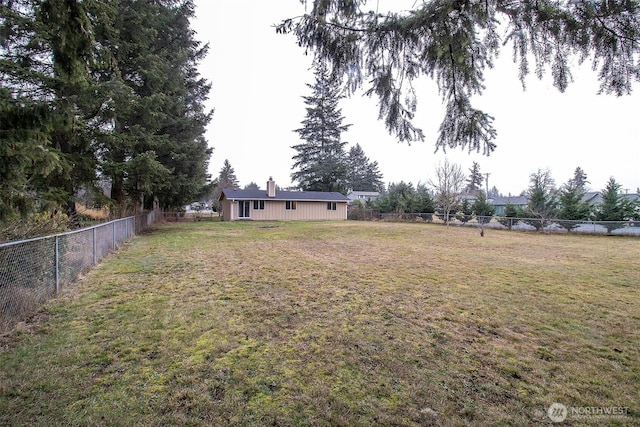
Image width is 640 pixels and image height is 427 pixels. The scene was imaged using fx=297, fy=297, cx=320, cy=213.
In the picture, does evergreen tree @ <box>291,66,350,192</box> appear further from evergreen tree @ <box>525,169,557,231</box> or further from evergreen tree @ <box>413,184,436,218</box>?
evergreen tree @ <box>525,169,557,231</box>

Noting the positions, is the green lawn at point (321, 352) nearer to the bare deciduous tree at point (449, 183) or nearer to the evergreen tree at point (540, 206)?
the evergreen tree at point (540, 206)

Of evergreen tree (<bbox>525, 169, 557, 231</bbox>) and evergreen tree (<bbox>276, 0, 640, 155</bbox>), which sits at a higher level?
evergreen tree (<bbox>276, 0, 640, 155</bbox>)

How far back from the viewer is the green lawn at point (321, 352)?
2.21m

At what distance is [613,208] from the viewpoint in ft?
57.6

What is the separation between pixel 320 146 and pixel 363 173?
21015 mm

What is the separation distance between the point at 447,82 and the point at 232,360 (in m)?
3.91

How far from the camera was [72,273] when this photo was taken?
217 inches

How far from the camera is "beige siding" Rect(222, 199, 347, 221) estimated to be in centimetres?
2641

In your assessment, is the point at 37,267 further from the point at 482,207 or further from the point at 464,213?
the point at 464,213

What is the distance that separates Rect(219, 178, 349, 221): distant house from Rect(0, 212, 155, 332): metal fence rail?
1936cm

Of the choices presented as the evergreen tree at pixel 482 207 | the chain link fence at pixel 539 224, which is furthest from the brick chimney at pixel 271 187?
the evergreen tree at pixel 482 207

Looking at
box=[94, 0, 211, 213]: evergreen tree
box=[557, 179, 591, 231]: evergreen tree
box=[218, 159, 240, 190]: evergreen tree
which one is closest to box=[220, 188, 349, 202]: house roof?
box=[94, 0, 211, 213]: evergreen tree

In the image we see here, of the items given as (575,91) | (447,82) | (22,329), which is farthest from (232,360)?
(575,91)

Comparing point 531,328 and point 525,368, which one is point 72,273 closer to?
point 525,368
